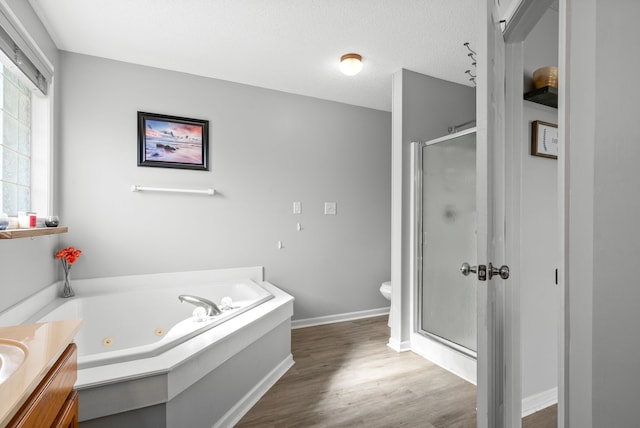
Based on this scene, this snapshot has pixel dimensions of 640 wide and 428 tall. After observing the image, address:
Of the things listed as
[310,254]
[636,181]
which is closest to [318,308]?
[310,254]

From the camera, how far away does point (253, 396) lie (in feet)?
6.16

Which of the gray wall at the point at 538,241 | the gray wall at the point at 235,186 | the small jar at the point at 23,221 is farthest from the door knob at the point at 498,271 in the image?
the gray wall at the point at 235,186

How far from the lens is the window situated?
5.74 ft

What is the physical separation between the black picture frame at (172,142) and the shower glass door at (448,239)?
6.28 feet

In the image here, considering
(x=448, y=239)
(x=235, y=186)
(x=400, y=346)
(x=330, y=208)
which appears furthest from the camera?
(x=330, y=208)

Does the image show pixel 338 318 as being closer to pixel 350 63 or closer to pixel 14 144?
pixel 350 63

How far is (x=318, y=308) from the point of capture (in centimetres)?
323

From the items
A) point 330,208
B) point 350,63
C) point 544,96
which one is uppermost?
point 350,63

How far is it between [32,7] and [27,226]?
1.32 meters

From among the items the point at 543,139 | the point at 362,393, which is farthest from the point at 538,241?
the point at 362,393

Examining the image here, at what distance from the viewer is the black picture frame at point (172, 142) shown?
2.54m

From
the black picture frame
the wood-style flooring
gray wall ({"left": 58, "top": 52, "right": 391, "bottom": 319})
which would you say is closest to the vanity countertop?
the wood-style flooring

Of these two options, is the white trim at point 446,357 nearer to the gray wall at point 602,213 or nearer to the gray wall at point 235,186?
the gray wall at point 235,186

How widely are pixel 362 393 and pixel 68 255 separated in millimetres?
2223
